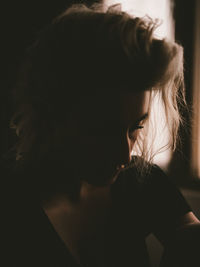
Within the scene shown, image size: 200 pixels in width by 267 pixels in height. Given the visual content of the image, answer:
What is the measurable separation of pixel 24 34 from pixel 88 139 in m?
0.91

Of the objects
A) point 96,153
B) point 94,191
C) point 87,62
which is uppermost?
Answer: point 87,62

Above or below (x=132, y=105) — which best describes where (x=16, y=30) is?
above

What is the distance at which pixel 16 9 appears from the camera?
49.3 inches

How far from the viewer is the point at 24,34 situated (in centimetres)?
124

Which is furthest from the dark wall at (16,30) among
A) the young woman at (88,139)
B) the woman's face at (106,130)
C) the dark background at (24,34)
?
the woman's face at (106,130)

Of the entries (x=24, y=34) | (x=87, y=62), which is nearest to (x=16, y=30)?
(x=24, y=34)

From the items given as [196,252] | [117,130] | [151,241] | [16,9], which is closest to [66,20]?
[117,130]

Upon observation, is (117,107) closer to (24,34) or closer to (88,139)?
(88,139)

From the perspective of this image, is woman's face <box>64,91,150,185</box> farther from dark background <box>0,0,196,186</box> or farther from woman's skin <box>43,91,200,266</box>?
dark background <box>0,0,196,186</box>

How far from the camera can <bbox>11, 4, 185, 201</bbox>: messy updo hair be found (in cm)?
49

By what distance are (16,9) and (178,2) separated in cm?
76

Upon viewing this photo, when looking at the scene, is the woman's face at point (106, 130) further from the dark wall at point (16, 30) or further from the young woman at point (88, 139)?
the dark wall at point (16, 30)

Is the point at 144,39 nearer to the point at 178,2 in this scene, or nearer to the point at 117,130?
the point at 117,130

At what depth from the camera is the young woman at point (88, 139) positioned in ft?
1.64
